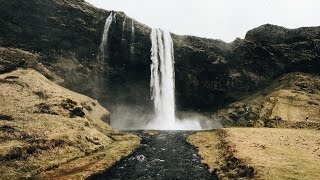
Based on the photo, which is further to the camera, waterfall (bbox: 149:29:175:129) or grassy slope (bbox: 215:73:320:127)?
waterfall (bbox: 149:29:175:129)

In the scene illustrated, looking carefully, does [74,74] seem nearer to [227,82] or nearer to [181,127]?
[181,127]

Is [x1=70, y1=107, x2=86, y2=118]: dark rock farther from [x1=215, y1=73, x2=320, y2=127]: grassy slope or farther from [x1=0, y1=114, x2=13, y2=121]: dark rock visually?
[x1=215, y1=73, x2=320, y2=127]: grassy slope

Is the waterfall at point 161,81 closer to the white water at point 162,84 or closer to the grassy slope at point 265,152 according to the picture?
the white water at point 162,84

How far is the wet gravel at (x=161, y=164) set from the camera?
45.6 metres

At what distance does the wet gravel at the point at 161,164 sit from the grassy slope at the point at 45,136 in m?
1.77

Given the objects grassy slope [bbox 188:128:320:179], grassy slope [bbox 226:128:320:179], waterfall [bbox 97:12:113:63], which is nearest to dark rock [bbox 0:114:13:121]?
grassy slope [bbox 188:128:320:179]

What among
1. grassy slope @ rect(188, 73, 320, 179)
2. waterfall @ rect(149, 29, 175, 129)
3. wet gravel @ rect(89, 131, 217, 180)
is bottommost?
wet gravel @ rect(89, 131, 217, 180)

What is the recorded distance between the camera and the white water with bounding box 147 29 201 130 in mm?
116875

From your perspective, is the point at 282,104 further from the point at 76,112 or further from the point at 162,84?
the point at 76,112

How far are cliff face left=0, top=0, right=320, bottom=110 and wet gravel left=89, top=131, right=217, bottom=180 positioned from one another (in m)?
48.6

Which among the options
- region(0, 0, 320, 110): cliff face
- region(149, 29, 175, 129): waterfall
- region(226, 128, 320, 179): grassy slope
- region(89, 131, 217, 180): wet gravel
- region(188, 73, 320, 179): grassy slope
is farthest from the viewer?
region(149, 29, 175, 129): waterfall

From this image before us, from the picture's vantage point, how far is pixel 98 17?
11456cm

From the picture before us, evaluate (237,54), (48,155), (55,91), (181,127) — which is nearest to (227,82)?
(237,54)

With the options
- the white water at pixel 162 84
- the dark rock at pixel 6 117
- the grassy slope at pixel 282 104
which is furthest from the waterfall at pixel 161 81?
the dark rock at pixel 6 117
